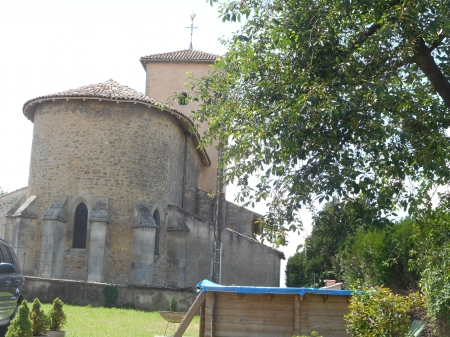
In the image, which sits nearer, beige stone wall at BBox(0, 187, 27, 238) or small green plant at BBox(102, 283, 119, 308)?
small green plant at BBox(102, 283, 119, 308)

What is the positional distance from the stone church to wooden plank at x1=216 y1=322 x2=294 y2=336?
1118 centimetres

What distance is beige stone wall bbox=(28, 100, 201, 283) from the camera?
73.8 feet

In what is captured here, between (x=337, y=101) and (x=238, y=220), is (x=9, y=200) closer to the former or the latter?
(x=238, y=220)

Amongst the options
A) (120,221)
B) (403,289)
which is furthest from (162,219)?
(403,289)

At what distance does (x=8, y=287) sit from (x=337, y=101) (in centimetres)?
628

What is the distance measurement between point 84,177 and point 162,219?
3.82 meters

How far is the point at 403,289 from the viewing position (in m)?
14.4

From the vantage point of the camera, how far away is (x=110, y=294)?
58.1 ft

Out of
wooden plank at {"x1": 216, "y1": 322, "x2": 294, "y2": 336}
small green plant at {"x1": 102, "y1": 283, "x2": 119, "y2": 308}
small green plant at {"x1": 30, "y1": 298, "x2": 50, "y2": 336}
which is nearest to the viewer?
small green plant at {"x1": 30, "y1": 298, "x2": 50, "y2": 336}

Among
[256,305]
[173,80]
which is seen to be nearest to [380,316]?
[256,305]

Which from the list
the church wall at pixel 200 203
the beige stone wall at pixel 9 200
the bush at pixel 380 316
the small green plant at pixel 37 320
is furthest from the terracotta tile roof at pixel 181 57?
the bush at pixel 380 316

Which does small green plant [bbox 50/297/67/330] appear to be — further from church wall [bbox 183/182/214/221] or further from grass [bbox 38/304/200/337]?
church wall [bbox 183/182/214/221]

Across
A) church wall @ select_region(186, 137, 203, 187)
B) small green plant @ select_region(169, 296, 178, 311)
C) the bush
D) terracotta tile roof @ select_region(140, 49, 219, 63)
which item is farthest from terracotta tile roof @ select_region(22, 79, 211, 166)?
the bush

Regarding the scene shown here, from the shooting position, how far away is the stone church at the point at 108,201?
22094mm
